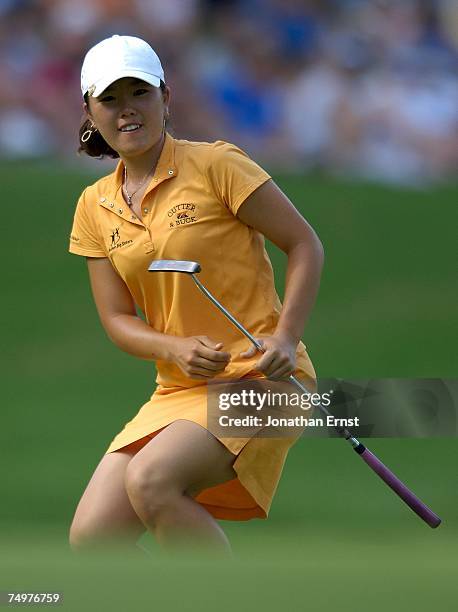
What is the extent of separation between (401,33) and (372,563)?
24.6 ft

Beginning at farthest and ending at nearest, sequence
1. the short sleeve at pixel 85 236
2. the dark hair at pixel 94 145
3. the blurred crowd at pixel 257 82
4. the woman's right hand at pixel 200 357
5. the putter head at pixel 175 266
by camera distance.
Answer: the blurred crowd at pixel 257 82 → the dark hair at pixel 94 145 → the short sleeve at pixel 85 236 → the woman's right hand at pixel 200 357 → the putter head at pixel 175 266

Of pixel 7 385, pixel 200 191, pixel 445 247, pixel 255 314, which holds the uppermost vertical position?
pixel 200 191

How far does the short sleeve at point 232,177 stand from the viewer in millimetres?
4426

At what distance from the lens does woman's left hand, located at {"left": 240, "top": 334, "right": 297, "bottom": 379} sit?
429cm

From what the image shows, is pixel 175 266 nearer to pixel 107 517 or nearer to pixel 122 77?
pixel 122 77

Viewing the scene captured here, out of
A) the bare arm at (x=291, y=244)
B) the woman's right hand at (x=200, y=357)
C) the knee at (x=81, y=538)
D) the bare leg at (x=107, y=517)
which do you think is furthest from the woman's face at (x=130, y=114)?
the knee at (x=81, y=538)

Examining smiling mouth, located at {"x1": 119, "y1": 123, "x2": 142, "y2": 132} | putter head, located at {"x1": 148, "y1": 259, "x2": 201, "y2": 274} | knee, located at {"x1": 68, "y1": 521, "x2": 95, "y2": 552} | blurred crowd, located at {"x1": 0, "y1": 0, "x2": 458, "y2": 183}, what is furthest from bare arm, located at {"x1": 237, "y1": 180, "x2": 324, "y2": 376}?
blurred crowd, located at {"x1": 0, "y1": 0, "x2": 458, "y2": 183}

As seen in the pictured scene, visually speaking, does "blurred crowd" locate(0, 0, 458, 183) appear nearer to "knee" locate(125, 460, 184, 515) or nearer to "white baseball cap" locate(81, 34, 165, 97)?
"white baseball cap" locate(81, 34, 165, 97)

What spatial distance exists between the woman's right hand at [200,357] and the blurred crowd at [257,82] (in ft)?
19.7

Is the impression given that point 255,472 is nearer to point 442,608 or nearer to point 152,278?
point 152,278

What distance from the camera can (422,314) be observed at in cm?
1076

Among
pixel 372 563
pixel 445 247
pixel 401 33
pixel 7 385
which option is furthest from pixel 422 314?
pixel 372 563

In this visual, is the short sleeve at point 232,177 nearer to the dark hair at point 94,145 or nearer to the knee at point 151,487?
the dark hair at point 94,145

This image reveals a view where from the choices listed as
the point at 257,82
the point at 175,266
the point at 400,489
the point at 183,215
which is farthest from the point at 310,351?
the point at 175,266
